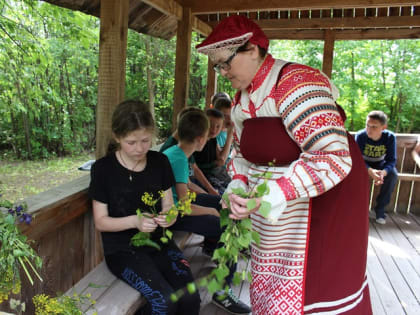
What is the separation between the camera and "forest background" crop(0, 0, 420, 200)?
9125 millimetres

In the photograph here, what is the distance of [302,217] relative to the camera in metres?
1.31

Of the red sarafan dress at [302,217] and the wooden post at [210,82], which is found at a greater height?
the wooden post at [210,82]

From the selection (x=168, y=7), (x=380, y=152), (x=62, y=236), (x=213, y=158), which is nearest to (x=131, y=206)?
(x=62, y=236)

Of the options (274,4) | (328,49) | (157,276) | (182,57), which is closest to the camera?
(157,276)

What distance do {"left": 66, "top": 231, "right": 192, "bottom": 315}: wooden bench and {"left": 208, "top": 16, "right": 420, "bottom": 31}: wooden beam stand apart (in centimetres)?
384

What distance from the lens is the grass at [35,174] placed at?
24.5ft

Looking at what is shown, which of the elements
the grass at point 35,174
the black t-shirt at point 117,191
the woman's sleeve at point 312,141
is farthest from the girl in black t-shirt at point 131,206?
the grass at point 35,174

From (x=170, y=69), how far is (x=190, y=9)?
940 cm

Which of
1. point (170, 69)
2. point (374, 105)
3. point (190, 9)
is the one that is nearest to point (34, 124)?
point (170, 69)

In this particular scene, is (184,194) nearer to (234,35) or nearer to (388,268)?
(234,35)

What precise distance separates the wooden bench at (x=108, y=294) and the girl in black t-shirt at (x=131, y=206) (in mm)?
43

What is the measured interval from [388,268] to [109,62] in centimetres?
302

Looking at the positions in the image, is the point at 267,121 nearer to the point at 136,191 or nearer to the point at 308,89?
the point at 308,89

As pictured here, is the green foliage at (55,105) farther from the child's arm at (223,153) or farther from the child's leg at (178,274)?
the child's leg at (178,274)
